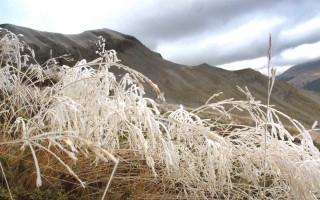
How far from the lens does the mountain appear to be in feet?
232

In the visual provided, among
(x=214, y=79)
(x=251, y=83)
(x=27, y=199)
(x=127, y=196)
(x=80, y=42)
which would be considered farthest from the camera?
(x=251, y=83)

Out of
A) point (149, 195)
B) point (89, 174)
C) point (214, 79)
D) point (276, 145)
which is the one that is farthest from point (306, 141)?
point (214, 79)

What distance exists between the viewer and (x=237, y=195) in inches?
115

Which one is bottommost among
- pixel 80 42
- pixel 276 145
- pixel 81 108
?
pixel 276 145

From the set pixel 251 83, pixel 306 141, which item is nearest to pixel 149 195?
pixel 306 141

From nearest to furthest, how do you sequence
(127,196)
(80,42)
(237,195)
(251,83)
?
(127,196) → (237,195) → (80,42) → (251,83)

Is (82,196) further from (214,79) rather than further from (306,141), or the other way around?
(214,79)

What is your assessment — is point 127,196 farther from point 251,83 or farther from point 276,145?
point 251,83

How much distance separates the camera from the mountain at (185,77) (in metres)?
70.8

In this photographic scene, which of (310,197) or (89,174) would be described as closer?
(310,197)

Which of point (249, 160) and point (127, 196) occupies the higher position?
point (249, 160)

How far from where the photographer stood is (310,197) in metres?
2.45

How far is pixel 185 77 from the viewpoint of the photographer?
345ft

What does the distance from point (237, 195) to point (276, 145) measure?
0.54 metres
